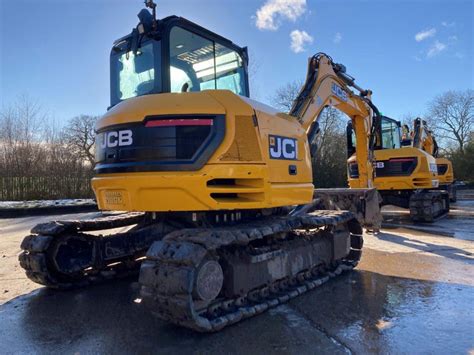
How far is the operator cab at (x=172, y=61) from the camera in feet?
13.7

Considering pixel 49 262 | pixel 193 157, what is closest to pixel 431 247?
pixel 193 157

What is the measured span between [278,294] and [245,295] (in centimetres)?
53

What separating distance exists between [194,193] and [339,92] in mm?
5204

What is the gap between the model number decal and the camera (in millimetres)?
7682

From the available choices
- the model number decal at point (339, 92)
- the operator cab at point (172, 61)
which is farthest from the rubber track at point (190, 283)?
the model number decal at point (339, 92)

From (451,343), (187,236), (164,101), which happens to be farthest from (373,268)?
(164,101)

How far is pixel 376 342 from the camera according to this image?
3.28 m

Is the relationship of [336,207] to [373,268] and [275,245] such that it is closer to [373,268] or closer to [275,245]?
[373,268]

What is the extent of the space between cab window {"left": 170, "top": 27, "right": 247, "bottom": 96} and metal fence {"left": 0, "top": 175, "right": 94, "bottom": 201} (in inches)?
697

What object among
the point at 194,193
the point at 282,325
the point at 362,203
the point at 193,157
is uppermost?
the point at 193,157

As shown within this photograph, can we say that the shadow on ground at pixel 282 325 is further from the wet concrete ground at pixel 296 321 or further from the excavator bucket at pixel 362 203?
the excavator bucket at pixel 362 203

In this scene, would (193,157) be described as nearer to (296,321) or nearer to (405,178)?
(296,321)

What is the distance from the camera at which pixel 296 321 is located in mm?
3777

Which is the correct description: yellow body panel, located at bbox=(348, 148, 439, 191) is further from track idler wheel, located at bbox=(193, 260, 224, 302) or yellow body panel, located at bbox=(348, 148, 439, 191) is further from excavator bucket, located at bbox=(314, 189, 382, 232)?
track idler wheel, located at bbox=(193, 260, 224, 302)
